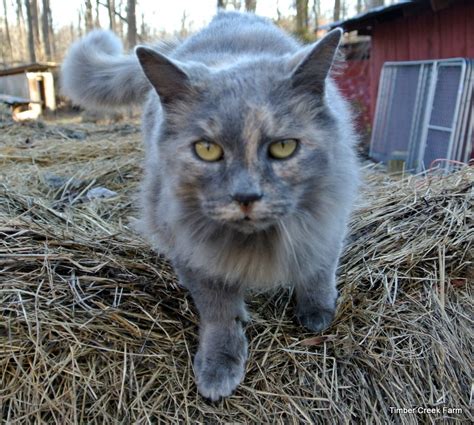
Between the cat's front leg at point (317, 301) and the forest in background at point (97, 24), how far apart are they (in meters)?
3.02

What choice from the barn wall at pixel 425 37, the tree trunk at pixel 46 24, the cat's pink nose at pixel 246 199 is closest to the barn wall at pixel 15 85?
the tree trunk at pixel 46 24

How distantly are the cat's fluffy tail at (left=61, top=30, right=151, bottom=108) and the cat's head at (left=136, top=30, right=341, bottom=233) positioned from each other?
1341mm

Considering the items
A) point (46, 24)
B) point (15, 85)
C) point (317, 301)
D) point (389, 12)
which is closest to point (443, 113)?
point (389, 12)

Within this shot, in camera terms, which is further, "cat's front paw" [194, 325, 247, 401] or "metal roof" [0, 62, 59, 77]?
"metal roof" [0, 62, 59, 77]

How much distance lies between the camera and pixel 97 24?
14094 mm

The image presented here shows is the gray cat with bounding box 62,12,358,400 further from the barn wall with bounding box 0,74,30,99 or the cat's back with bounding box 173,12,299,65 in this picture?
the barn wall with bounding box 0,74,30,99

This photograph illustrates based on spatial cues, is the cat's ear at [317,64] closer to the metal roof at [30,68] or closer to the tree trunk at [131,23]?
the tree trunk at [131,23]

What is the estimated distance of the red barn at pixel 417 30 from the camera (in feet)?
16.8

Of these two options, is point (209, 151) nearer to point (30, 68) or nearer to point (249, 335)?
point (249, 335)

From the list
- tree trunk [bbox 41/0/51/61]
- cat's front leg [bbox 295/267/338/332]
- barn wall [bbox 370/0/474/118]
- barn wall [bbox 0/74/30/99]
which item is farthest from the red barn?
tree trunk [bbox 41/0/51/61]

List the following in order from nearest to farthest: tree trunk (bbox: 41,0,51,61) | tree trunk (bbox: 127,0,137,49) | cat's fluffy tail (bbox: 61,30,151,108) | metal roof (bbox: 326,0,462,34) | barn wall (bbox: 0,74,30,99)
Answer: cat's fluffy tail (bbox: 61,30,151,108), metal roof (bbox: 326,0,462,34), tree trunk (bbox: 127,0,137,49), barn wall (bbox: 0,74,30,99), tree trunk (bbox: 41,0,51,61)

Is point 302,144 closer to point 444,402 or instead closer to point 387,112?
→ point 444,402

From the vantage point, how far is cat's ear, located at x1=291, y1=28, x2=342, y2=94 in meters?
1.57

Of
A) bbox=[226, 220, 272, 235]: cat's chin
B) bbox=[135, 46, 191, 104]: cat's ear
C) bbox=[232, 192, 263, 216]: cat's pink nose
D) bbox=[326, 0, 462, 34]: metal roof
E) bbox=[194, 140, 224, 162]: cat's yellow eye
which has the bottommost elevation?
bbox=[226, 220, 272, 235]: cat's chin
